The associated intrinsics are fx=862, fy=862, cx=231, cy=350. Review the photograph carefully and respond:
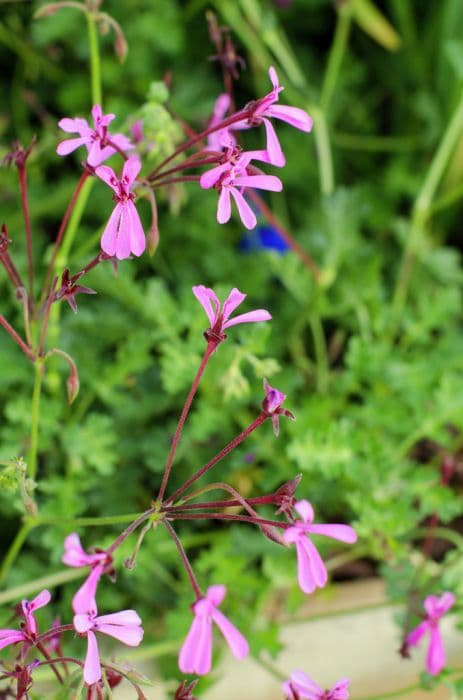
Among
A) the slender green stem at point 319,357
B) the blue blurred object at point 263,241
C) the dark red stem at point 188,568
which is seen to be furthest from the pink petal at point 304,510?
the blue blurred object at point 263,241

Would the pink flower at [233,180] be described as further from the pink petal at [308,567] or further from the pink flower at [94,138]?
the pink petal at [308,567]


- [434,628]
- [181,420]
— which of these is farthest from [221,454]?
[434,628]

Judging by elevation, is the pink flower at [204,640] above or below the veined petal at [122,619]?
below

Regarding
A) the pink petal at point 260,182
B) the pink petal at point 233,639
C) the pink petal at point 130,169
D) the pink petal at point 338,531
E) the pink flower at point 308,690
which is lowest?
the pink flower at point 308,690

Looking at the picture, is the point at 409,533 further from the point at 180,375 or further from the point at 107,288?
the point at 107,288

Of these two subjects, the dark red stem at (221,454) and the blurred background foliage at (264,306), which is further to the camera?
the blurred background foliage at (264,306)

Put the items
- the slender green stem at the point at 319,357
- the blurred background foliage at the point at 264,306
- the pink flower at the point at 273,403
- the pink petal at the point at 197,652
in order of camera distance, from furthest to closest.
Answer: the slender green stem at the point at 319,357, the blurred background foliage at the point at 264,306, the pink flower at the point at 273,403, the pink petal at the point at 197,652

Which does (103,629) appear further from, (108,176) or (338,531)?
(108,176)
